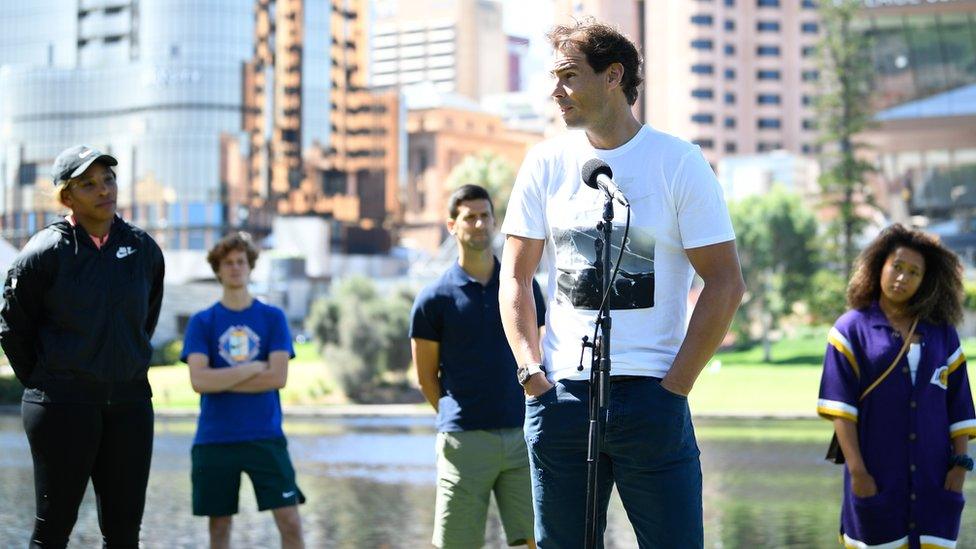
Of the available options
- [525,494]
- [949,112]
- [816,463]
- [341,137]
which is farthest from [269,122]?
[525,494]

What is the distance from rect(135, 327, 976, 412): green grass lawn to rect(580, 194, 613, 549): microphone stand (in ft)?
97.0

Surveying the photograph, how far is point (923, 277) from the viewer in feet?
19.6

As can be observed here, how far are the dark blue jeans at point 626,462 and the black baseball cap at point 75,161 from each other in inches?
87.5

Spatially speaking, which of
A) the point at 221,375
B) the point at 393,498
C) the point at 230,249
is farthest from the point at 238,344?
the point at 393,498

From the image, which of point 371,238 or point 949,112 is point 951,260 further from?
point 371,238

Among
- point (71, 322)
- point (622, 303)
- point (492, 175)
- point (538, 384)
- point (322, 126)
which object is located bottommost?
point (538, 384)

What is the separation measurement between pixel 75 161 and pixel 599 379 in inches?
102

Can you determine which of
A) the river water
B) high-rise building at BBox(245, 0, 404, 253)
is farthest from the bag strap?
high-rise building at BBox(245, 0, 404, 253)

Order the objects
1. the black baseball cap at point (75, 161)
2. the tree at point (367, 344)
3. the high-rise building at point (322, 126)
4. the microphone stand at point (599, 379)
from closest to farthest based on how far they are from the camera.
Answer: the microphone stand at point (599, 379) → the black baseball cap at point (75, 161) → the tree at point (367, 344) → the high-rise building at point (322, 126)

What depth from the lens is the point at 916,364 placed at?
5.82 metres

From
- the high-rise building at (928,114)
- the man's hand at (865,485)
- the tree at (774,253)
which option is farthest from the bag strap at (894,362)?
the high-rise building at (928,114)

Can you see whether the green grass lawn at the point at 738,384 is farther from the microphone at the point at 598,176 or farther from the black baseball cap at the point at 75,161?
the microphone at the point at 598,176

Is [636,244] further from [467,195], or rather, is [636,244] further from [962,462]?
[467,195]

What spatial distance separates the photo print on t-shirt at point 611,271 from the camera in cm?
421
